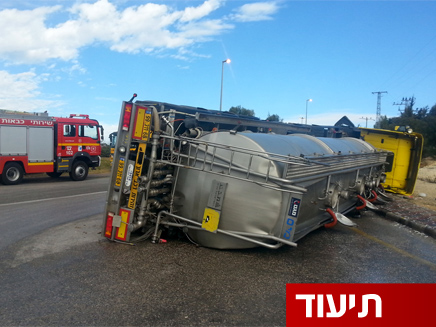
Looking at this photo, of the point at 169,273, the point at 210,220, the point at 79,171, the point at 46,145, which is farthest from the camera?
the point at 79,171

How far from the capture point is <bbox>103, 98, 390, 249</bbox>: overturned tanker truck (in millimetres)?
5289

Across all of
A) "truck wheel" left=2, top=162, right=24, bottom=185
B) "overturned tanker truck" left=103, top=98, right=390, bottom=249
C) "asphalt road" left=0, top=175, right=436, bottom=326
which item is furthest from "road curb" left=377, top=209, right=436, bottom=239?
"truck wheel" left=2, top=162, right=24, bottom=185

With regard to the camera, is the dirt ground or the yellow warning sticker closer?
the yellow warning sticker

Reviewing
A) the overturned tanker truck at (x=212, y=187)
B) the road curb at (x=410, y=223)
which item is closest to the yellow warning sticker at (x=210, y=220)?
the overturned tanker truck at (x=212, y=187)

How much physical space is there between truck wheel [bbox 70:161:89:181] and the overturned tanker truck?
11.7m

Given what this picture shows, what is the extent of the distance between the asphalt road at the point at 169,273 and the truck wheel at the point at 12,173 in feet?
26.4

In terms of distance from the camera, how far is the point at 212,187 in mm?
5555

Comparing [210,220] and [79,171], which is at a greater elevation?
[210,220]

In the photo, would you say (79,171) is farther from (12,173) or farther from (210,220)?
(210,220)

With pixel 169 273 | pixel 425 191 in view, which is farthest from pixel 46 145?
pixel 425 191

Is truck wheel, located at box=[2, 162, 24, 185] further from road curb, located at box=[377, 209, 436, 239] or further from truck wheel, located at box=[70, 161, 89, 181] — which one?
road curb, located at box=[377, 209, 436, 239]

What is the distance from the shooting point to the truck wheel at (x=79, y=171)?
17.0 metres

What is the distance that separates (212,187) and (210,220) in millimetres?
497

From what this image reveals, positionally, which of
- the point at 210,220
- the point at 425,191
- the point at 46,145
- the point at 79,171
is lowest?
the point at 79,171
